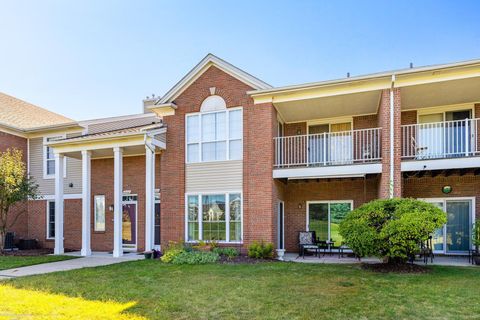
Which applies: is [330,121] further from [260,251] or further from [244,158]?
[260,251]

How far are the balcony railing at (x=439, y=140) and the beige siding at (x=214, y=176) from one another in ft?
18.8

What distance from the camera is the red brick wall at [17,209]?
1617 centimetres

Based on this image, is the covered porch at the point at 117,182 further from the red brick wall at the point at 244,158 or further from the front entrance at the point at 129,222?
the red brick wall at the point at 244,158

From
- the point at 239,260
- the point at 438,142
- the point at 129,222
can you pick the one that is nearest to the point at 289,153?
the point at 239,260

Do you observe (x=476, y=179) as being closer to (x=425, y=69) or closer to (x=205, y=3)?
(x=425, y=69)

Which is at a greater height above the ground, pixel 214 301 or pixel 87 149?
pixel 87 149

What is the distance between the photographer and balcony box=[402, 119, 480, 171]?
34.9ft

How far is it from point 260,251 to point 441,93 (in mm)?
7905


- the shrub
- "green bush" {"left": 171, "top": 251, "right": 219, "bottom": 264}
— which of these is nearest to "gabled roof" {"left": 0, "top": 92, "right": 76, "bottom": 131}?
the shrub

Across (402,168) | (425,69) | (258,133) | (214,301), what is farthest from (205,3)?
(214,301)

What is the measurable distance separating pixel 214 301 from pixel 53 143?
36.1 ft

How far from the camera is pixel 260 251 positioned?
36.8 ft

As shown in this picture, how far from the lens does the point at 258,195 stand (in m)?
11.9

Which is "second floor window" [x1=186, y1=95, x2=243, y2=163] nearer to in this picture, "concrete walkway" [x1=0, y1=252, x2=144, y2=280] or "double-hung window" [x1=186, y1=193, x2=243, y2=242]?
"double-hung window" [x1=186, y1=193, x2=243, y2=242]
